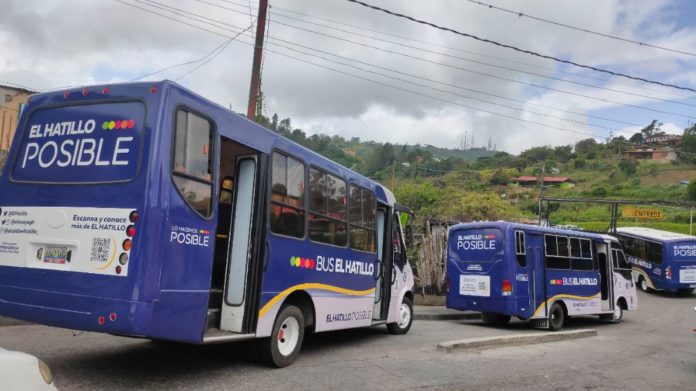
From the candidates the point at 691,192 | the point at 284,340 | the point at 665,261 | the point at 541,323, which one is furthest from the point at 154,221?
the point at 691,192

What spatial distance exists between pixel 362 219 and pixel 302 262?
6.53 ft

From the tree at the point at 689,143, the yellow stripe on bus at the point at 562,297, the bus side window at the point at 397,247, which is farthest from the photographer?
the tree at the point at 689,143

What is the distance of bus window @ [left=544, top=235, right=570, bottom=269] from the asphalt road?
2668 mm

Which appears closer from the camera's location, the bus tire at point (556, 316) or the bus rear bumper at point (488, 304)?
the bus rear bumper at point (488, 304)

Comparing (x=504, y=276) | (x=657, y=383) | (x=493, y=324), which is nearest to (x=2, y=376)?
(x=657, y=383)

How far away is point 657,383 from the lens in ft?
25.7

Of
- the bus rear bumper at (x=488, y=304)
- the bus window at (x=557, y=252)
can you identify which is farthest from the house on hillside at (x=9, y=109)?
the bus window at (x=557, y=252)

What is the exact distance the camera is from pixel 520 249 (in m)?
12.9

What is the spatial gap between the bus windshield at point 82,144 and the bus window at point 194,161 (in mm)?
374

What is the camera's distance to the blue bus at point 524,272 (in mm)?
12727

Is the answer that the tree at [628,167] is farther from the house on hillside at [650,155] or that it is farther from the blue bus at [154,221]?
the blue bus at [154,221]

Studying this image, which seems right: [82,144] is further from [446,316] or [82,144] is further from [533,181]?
[533,181]

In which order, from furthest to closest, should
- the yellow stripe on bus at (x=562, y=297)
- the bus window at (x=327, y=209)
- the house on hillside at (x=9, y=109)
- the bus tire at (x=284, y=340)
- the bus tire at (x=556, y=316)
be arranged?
the house on hillside at (x=9, y=109)
the bus tire at (x=556, y=316)
the yellow stripe on bus at (x=562, y=297)
the bus window at (x=327, y=209)
the bus tire at (x=284, y=340)

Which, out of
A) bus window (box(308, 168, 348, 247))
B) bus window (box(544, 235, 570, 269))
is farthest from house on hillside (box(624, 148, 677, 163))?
bus window (box(308, 168, 348, 247))
